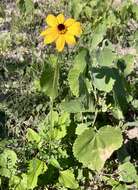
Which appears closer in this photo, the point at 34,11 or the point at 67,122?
the point at 67,122

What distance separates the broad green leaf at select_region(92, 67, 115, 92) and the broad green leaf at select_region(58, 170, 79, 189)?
55 centimetres

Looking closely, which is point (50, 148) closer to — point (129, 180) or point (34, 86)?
point (129, 180)

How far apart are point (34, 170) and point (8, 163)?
152mm

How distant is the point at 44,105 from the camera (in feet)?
13.3

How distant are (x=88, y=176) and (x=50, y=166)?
0.29 meters

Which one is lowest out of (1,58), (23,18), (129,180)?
(129,180)

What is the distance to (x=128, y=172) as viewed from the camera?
10.8 ft

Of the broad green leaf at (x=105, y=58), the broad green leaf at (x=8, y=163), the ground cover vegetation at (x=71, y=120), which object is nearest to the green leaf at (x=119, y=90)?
the ground cover vegetation at (x=71, y=120)

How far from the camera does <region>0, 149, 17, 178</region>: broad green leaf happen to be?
308cm

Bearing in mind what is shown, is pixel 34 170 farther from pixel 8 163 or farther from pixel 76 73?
pixel 76 73

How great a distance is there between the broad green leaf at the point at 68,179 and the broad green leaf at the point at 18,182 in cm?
24

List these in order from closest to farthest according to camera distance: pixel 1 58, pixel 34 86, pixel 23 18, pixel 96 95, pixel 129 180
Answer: pixel 129 180 < pixel 96 95 < pixel 34 86 < pixel 1 58 < pixel 23 18

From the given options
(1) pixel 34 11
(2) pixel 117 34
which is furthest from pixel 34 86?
(1) pixel 34 11

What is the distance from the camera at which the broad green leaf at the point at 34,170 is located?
3.08m
